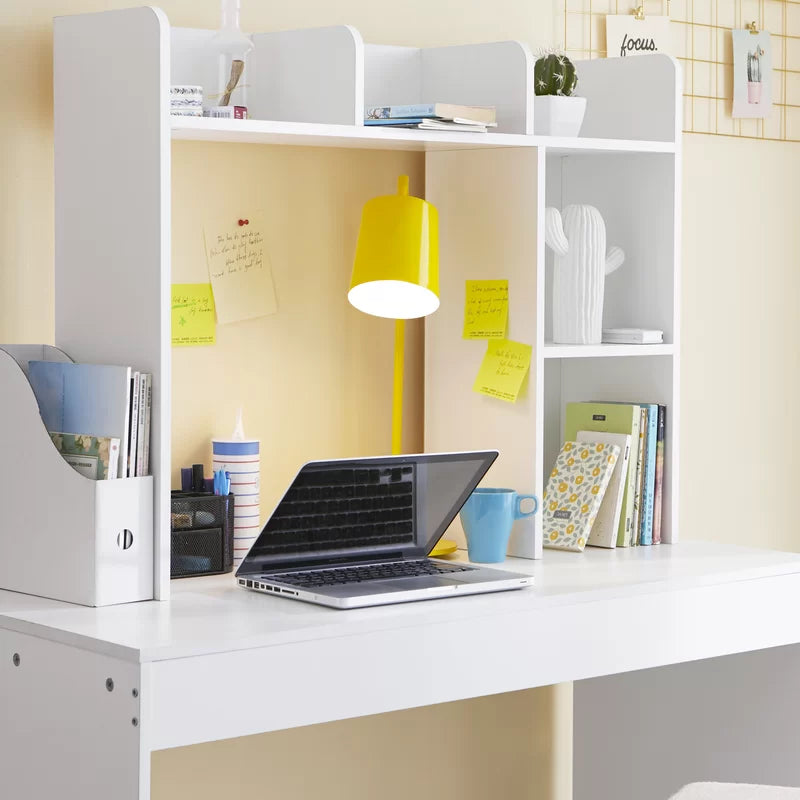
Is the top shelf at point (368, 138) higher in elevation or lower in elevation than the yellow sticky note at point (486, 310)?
higher

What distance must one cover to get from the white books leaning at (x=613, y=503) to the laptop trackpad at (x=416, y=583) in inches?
18.3

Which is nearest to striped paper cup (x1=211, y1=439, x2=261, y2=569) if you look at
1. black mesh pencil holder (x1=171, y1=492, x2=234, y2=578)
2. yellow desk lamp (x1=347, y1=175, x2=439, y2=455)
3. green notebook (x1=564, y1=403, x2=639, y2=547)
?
black mesh pencil holder (x1=171, y1=492, x2=234, y2=578)

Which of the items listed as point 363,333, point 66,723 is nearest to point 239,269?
point 363,333

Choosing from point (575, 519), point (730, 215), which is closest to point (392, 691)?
point (575, 519)

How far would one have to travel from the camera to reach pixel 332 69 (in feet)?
6.88

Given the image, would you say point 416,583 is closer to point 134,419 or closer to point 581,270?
point 134,419

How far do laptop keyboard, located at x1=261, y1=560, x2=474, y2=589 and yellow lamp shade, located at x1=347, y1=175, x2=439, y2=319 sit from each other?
0.39 metres

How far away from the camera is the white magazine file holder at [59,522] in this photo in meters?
1.80

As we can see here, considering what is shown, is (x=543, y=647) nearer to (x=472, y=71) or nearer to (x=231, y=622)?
(x=231, y=622)

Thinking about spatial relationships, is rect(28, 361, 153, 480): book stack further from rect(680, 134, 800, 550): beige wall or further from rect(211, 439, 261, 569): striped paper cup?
rect(680, 134, 800, 550): beige wall

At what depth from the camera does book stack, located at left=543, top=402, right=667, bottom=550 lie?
2.38m

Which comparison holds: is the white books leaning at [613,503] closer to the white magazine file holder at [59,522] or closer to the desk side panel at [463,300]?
the desk side panel at [463,300]

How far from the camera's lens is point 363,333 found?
97.1 inches

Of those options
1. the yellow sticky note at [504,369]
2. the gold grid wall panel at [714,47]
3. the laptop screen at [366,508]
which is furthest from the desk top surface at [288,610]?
the gold grid wall panel at [714,47]
